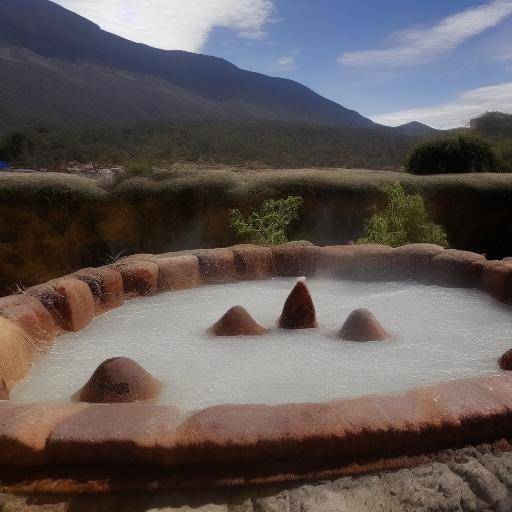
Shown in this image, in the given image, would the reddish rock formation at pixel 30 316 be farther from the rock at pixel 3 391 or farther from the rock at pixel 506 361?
the rock at pixel 506 361

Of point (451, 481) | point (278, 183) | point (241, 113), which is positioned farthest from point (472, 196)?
point (241, 113)

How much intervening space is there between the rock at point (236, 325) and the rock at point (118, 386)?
779 millimetres

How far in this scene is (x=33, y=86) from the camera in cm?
4322

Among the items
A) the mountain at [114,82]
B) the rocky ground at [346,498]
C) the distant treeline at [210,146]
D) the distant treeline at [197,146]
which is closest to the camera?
the rocky ground at [346,498]

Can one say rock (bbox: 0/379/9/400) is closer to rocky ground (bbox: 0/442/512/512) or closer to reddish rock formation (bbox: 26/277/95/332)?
rocky ground (bbox: 0/442/512/512)

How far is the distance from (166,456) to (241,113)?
64158 mm

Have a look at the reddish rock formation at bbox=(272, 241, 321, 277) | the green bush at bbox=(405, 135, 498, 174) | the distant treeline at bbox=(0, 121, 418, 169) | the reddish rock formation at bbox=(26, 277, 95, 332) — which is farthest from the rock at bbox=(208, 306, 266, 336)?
the distant treeline at bbox=(0, 121, 418, 169)

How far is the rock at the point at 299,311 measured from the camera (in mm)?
3012

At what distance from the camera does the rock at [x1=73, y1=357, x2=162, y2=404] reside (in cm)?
211

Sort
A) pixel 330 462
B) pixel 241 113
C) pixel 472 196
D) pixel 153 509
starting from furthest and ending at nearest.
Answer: pixel 241 113 < pixel 472 196 < pixel 330 462 < pixel 153 509

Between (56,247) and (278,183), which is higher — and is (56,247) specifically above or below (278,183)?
below

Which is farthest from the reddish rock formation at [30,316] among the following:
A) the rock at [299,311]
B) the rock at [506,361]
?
the rock at [506,361]

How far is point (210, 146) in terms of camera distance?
92.3 feet

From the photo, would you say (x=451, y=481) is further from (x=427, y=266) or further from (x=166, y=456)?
(x=427, y=266)
